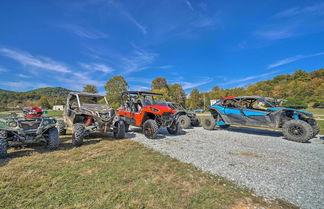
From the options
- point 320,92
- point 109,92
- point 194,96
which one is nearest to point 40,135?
Answer: point 109,92

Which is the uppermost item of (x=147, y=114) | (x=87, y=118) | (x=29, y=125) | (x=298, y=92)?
(x=298, y=92)

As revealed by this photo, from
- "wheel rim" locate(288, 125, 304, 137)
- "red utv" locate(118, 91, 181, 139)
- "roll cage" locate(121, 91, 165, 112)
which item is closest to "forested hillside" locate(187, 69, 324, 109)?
"wheel rim" locate(288, 125, 304, 137)

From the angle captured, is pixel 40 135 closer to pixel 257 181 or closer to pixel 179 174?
pixel 179 174

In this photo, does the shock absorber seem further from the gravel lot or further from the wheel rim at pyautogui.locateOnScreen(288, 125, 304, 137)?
the wheel rim at pyautogui.locateOnScreen(288, 125, 304, 137)

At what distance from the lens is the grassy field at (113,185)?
6.93ft

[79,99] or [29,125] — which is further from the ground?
[79,99]

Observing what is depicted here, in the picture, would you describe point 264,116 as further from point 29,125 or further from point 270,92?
point 270,92

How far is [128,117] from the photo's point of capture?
784cm

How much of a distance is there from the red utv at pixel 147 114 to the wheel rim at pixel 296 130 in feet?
15.6

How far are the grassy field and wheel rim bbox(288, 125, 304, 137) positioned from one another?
537cm

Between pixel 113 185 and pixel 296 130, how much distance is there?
7.32 meters

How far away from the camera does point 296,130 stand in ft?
19.8

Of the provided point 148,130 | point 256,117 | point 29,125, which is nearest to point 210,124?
point 256,117

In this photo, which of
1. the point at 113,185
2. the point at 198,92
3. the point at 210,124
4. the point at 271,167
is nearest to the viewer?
the point at 113,185
